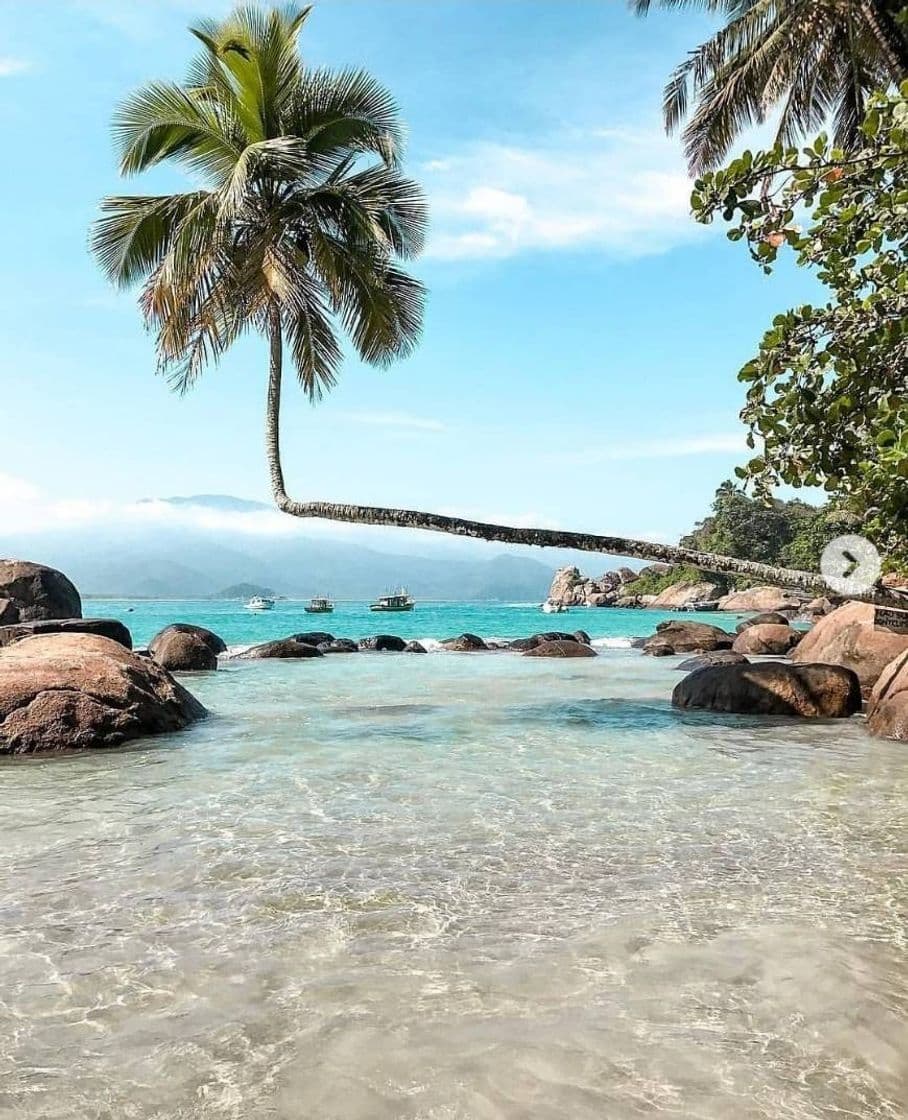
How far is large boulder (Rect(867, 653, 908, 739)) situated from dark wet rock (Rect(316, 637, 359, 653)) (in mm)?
→ 22492

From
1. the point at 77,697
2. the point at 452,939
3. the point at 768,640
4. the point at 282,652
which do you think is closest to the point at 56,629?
the point at 77,697

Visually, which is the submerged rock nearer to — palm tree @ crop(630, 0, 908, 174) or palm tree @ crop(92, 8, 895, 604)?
palm tree @ crop(630, 0, 908, 174)

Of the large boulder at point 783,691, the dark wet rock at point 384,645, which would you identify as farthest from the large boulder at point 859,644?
the dark wet rock at point 384,645

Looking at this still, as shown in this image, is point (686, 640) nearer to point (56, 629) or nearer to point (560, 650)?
point (560, 650)

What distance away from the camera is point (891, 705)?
A: 455 inches

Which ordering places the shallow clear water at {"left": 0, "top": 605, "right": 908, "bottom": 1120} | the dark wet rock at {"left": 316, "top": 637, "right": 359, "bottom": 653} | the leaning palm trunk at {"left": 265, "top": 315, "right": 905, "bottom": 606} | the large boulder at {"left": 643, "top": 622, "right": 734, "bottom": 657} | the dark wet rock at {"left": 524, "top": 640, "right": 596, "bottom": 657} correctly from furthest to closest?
the dark wet rock at {"left": 316, "top": 637, "right": 359, "bottom": 653}
the large boulder at {"left": 643, "top": 622, "right": 734, "bottom": 657}
the dark wet rock at {"left": 524, "top": 640, "right": 596, "bottom": 657}
the leaning palm trunk at {"left": 265, "top": 315, "right": 905, "bottom": 606}
the shallow clear water at {"left": 0, "top": 605, "right": 908, "bottom": 1120}

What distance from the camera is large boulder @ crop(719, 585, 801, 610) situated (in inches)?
2972

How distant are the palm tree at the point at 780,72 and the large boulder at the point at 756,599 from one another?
57.6m

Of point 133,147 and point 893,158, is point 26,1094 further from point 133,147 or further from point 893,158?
point 133,147

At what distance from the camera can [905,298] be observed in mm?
3959

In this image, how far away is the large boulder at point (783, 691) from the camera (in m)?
13.5

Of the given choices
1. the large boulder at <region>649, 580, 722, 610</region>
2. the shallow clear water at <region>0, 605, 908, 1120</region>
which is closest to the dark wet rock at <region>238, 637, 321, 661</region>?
the shallow clear water at <region>0, 605, 908, 1120</region>

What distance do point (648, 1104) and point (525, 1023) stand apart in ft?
2.27

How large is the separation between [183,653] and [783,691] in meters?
15.2
